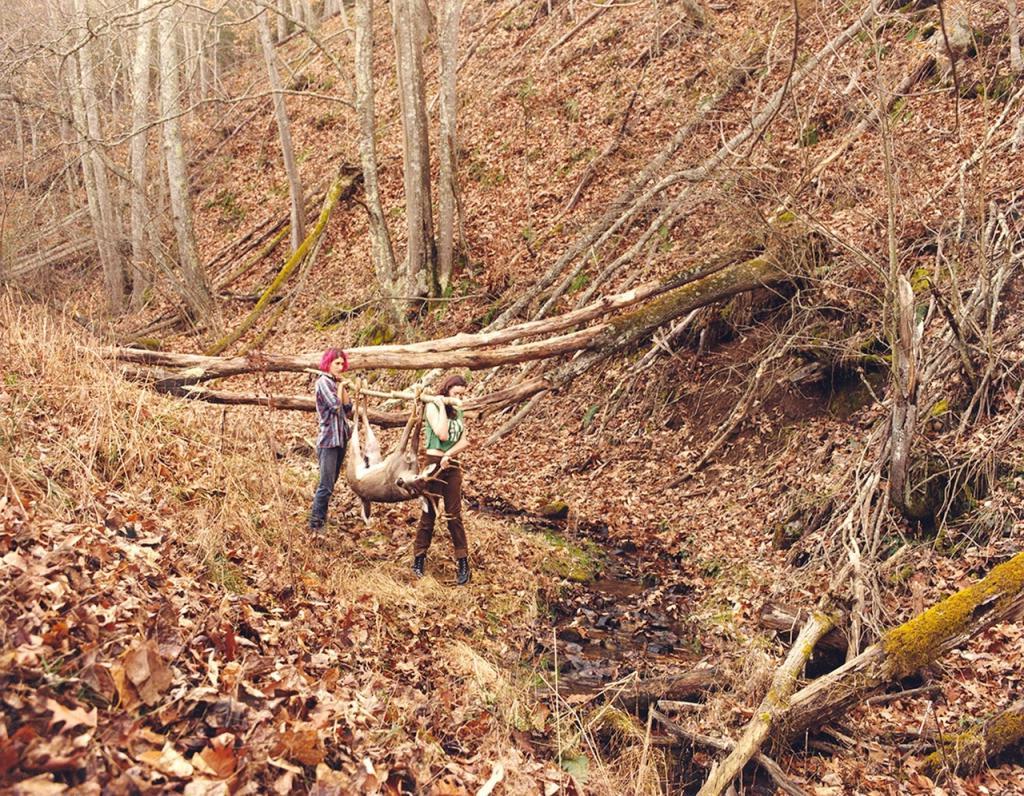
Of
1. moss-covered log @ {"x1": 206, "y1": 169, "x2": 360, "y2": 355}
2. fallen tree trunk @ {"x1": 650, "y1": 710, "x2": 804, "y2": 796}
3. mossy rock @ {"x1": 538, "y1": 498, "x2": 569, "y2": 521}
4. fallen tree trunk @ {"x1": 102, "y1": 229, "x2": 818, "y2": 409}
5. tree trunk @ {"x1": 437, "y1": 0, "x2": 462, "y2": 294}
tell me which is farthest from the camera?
moss-covered log @ {"x1": 206, "y1": 169, "x2": 360, "y2": 355}

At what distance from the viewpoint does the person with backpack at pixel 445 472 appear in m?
6.47

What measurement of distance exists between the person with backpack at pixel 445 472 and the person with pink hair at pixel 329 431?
0.77 meters

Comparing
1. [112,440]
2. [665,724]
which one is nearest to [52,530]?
[112,440]

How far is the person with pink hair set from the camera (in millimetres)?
6719

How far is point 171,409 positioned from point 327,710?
A: 445cm

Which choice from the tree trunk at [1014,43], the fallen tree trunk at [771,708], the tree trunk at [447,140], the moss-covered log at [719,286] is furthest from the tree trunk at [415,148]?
the fallen tree trunk at [771,708]

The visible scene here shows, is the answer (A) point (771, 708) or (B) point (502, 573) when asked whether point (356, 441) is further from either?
(A) point (771, 708)

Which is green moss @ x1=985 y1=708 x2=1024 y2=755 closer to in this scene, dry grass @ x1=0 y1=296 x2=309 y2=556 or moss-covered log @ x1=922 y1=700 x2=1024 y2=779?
moss-covered log @ x1=922 y1=700 x2=1024 y2=779

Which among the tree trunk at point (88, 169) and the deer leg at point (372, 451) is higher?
the tree trunk at point (88, 169)

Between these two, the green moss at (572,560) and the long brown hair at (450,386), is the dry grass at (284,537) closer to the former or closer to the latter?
the green moss at (572,560)

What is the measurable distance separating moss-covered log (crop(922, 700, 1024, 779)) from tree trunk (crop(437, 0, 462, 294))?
11.1 metres

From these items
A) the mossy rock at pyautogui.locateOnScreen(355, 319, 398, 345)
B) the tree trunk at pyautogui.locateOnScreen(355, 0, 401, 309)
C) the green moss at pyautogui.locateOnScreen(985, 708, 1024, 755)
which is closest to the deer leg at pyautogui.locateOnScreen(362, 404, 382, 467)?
the green moss at pyautogui.locateOnScreen(985, 708, 1024, 755)

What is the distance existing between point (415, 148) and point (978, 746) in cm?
1163

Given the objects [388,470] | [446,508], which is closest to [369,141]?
[446,508]
